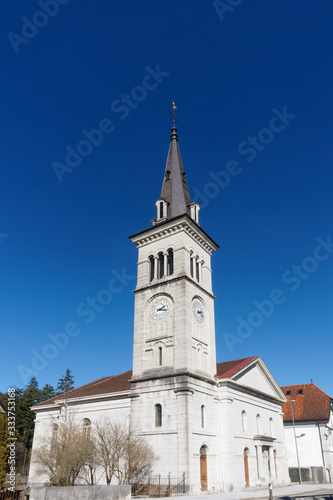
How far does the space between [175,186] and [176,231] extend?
267 inches

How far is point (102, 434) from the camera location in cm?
2755

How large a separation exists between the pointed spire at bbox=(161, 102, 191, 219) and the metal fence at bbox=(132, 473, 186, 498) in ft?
75.5

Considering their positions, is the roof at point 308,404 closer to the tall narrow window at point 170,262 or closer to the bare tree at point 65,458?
the tall narrow window at point 170,262

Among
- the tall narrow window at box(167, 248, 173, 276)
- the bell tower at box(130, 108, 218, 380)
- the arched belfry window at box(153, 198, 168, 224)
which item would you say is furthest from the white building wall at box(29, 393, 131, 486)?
the arched belfry window at box(153, 198, 168, 224)

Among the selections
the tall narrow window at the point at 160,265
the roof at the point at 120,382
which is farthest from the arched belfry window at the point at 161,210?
the roof at the point at 120,382

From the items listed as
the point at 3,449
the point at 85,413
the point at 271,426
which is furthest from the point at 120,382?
the point at 271,426

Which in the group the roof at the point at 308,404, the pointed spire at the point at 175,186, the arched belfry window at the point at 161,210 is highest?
the pointed spire at the point at 175,186

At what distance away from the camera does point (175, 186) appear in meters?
41.8

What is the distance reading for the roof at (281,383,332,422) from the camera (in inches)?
1914

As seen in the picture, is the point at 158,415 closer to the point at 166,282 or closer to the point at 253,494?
the point at 253,494

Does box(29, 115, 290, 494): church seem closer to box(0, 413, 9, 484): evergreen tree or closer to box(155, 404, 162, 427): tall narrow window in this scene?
box(155, 404, 162, 427): tall narrow window

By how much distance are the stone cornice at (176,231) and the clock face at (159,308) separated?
265 inches

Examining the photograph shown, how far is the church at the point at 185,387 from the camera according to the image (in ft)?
97.3

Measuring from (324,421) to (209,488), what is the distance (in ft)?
80.5
